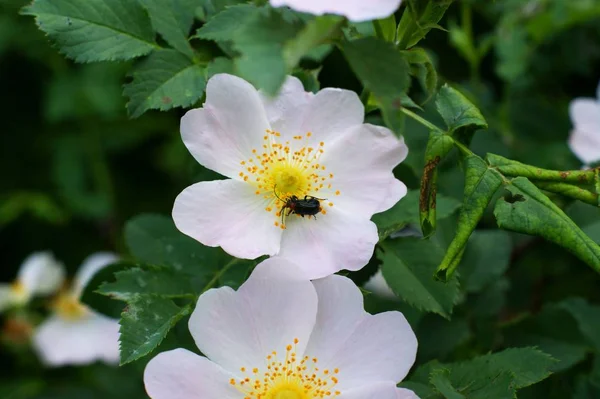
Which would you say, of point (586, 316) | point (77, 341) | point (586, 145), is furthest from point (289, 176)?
point (77, 341)

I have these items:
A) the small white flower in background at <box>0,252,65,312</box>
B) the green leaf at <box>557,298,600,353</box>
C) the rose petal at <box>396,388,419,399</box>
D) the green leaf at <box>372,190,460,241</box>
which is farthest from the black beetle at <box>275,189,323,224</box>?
the small white flower in background at <box>0,252,65,312</box>

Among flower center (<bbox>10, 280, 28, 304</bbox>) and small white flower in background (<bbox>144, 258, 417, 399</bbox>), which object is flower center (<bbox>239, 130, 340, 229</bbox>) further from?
flower center (<bbox>10, 280, 28, 304</bbox>)

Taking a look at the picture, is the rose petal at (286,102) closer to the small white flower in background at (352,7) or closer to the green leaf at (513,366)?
the small white flower in background at (352,7)

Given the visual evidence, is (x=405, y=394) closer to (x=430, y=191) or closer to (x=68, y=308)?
(x=430, y=191)

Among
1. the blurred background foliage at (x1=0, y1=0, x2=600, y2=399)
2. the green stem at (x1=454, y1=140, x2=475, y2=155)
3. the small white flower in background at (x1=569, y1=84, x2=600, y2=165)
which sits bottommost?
→ the blurred background foliage at (x1=0, y1=0, x2=600, y2=399)

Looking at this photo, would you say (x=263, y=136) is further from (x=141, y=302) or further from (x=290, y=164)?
(x=141, y=302)

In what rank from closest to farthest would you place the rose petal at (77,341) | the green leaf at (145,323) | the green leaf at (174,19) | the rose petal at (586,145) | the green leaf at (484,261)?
the green leaf at (145,323)
the green leaf at (174,19)
the green leaf at (484,261)
the rose petal at (586,145)
the rose petal at (77,341)

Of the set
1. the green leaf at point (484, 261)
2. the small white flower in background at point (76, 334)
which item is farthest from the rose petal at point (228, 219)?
the small white flower in background at point (76, 334)
